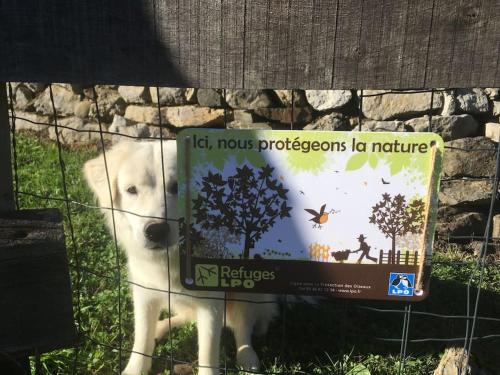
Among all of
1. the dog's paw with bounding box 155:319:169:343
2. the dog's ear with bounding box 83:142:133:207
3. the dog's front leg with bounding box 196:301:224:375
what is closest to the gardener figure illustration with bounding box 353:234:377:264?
the dog's front leg with bounding box 196:301:224:375

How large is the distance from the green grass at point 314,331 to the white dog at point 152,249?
0.09 meters

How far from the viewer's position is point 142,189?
2213mm

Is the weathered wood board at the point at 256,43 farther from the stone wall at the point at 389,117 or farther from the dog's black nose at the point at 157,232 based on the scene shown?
the stone wall at the point at 389,117

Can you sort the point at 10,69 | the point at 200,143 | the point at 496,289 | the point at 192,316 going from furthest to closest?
the point at 496,289
the point at 192,316
the point at 200,143
the point at 10,69

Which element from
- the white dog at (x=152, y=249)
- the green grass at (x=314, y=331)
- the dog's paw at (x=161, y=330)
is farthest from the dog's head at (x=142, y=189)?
the dog's paw at (x=161, y=330)

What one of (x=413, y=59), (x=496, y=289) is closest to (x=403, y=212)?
(x=413, y=59)

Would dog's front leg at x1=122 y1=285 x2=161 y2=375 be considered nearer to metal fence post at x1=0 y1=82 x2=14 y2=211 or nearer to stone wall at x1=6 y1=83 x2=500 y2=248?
metal fence post at x1=0 y1=82 x2=14 y2=211

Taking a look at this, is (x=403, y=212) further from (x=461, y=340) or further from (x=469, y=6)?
(x=461, y=340)

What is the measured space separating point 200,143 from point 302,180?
318 mm

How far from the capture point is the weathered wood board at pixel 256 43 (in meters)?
1.44

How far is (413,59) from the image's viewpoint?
147 cm

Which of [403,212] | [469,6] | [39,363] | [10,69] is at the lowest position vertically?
[39,363]

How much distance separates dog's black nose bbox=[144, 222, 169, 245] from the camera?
2062mm

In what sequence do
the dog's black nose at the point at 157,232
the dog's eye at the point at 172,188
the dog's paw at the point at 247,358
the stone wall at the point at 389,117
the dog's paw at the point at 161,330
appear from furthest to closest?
the stone wall at the point at 389,117 < the dog's paw at the point at 161,330 < the dog's paw at the point at 247,358 < the dog's eye at the point at 172,188 < the dog's black nose at the point at 157,232
